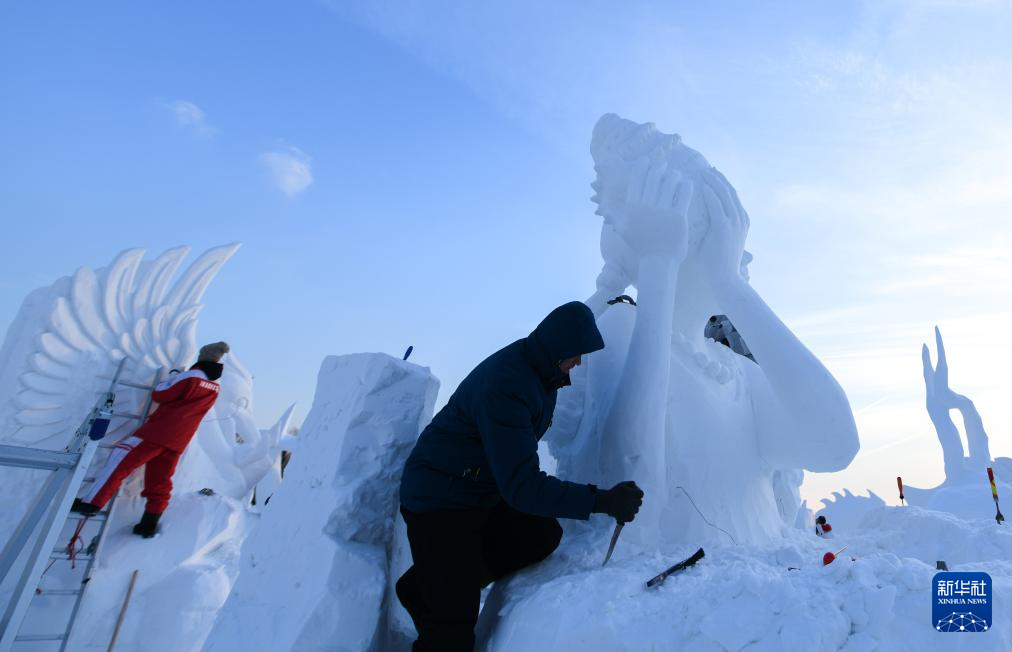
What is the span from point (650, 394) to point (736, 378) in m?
0.77

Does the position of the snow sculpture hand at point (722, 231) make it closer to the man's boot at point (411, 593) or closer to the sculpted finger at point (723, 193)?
the sculpted finger at point (723, 193)

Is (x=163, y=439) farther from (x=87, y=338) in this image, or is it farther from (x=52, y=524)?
(x=52, y=524)

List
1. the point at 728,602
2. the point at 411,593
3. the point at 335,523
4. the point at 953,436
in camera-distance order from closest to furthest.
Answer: the point at 728,602, the point at 411,593, the point at 335,523, the point at 953,436

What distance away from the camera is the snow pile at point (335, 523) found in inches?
84.7

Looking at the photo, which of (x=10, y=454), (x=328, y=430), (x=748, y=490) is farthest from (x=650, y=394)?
(x=10, y=454)

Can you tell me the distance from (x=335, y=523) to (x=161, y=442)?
2.47m

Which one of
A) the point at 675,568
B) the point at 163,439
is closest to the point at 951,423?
the point at 675,568

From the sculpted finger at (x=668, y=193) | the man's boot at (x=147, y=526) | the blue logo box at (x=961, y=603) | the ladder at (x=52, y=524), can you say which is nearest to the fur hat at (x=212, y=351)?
the ladder at (x=52, y=524)

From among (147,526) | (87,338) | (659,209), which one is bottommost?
(147,526)

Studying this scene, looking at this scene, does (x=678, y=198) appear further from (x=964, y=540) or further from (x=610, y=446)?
(x=964, y=540)

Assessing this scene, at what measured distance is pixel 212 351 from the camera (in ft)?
14.5

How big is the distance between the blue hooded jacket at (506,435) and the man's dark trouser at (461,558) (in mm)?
61

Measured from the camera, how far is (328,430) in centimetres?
265

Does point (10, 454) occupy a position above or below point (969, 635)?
below
